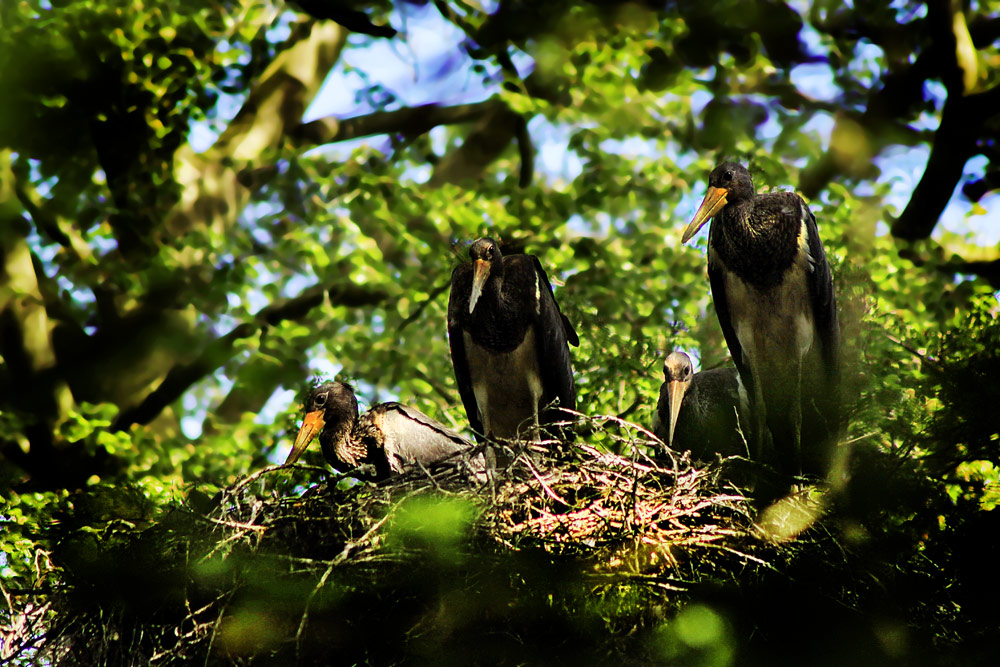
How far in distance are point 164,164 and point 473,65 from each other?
8.85 feet

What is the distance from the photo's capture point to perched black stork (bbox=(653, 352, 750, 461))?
3881mm

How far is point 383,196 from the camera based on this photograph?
26.3 feet

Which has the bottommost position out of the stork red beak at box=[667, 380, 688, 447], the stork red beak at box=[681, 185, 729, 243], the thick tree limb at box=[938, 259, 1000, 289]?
the thick tree limb at box=[938, 259, 1000, 289]

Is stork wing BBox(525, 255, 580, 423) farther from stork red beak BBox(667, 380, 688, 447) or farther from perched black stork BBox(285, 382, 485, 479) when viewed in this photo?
stork red beak BBox(667, 380, 688, 447)

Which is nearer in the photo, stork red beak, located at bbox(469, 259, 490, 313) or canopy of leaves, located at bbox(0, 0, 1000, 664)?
stork red beak, located at bbox(469, 259, 490, 313)

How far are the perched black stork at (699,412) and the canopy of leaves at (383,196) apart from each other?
1.82ft

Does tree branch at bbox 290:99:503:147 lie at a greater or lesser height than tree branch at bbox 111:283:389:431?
greater

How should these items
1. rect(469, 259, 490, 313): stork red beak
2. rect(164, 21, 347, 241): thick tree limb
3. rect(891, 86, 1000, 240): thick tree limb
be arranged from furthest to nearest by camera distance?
rect(164, 21, 347, 241): thick tree limb < rect(891, 86, 1000, 240): thick tree limb < rect(469, 259, 490, 313): stork red beak

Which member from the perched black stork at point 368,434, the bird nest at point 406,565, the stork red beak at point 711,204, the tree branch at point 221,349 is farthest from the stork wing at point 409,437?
the tree branch at point 221,349

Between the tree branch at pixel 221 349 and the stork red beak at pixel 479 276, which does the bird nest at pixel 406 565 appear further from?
the tree branch at pixel 221 349

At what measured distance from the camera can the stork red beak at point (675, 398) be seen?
12.5ft

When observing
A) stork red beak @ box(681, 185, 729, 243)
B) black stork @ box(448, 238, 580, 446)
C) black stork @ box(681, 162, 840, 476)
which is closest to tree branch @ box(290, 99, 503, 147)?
black stork @ box(448, 238, 580, 446)

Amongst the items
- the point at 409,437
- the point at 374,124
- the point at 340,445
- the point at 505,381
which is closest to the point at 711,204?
the point at 505,381

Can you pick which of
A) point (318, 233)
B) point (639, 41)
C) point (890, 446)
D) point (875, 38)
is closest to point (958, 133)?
point (875, 38)
